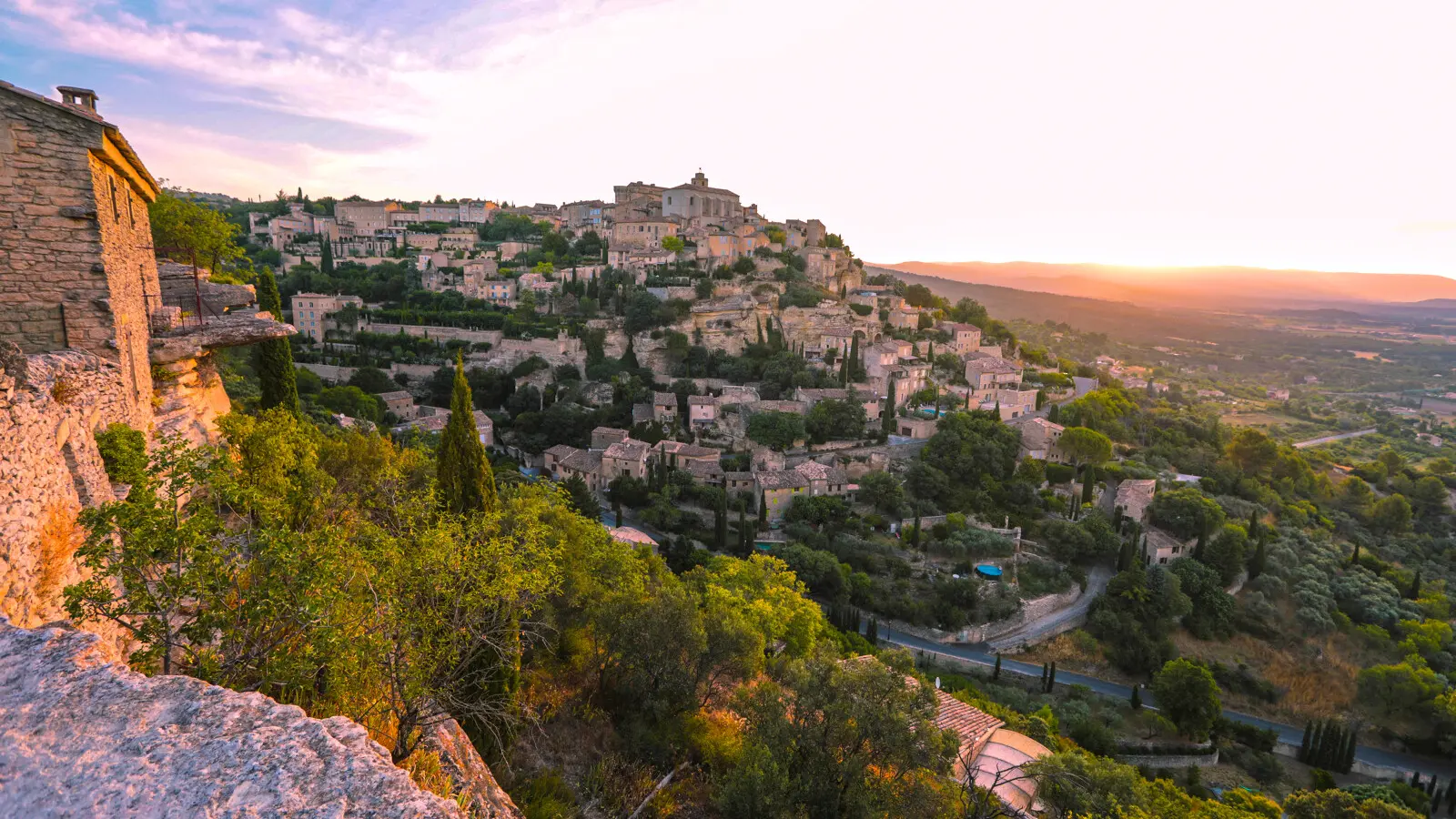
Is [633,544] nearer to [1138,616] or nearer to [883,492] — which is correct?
[883,492]

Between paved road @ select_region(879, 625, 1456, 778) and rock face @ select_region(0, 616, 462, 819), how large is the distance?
91.7 ft

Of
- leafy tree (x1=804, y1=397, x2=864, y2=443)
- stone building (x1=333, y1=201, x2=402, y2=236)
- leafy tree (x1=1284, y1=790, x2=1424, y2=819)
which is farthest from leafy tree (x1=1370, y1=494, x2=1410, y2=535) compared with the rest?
stone building (x1=333, y1=201, x2=402, y2=236)

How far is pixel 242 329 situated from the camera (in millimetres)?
10766

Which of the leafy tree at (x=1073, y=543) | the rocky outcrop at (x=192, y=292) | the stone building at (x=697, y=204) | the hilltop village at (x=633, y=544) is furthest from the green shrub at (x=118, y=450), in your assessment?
the stone building at (x=697, y=204)

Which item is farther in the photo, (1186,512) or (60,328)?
(1186,512)

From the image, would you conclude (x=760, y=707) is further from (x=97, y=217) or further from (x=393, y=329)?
(x=393, y=329)

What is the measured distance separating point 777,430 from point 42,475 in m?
36.3

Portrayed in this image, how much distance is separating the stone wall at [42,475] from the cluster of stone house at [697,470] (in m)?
30.9

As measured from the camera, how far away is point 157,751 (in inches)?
118

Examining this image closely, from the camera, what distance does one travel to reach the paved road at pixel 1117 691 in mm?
26062

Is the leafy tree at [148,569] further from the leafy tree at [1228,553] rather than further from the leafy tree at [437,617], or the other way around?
the leafy tree at [1228,553]

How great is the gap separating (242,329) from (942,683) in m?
22.6

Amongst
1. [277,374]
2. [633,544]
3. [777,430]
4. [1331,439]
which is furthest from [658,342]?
[1331,439]

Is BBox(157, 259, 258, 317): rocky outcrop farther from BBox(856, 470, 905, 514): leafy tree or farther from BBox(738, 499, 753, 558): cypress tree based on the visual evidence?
BBox(856, 470, 905, 514): leafy tree
